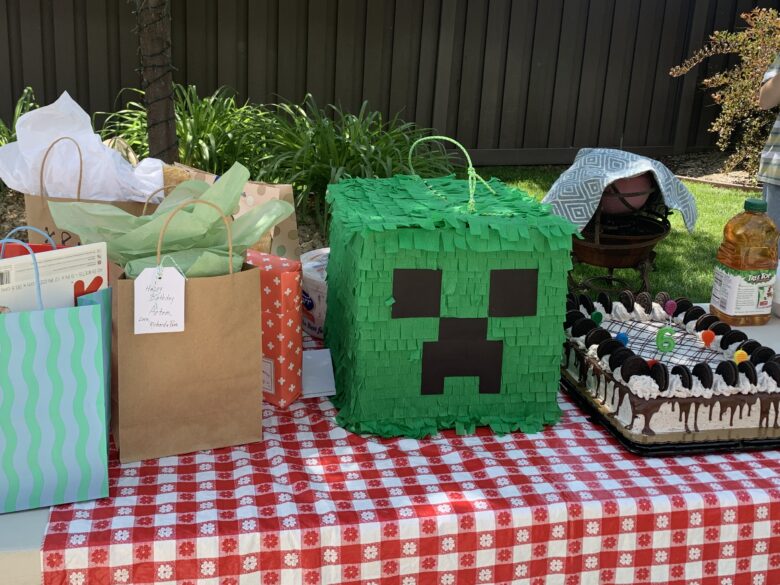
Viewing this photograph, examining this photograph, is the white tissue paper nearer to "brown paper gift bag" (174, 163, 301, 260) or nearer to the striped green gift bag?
"brown paper gift bag" (174, 163, 301, 260)

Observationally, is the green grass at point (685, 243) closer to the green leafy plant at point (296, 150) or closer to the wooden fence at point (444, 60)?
the wooden fence at point (444, 60)

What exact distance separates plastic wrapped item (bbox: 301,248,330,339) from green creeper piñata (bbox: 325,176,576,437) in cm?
34

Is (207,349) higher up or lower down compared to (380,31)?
lower down

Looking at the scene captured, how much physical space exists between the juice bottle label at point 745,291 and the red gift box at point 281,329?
926mm

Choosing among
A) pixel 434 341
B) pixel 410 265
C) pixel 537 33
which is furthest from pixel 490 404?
pixel 537 33

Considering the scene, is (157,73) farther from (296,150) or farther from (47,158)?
(47,158)

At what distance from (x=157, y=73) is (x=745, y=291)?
8.87 ft

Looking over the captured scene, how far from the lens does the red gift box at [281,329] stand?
1458mm

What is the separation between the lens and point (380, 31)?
6738 mm

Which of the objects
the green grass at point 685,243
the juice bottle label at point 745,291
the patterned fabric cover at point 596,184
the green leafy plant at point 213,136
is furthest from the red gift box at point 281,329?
the green leafy plant at point 213,136

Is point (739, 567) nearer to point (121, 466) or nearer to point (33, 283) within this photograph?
point (121, 466)

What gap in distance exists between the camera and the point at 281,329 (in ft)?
4.81

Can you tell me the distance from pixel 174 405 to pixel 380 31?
19.2 ft

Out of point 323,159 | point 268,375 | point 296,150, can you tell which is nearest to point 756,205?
point 268,375
